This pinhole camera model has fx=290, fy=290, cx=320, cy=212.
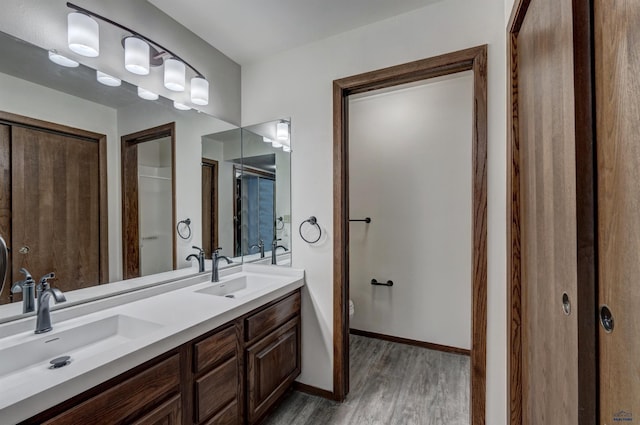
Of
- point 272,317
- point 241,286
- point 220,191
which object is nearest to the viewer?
point 272,317

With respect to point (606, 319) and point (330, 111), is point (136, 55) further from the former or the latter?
point (606, 319)

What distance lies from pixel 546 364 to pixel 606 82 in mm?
851

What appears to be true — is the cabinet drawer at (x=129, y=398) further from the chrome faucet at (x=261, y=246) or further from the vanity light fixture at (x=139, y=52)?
the vanity light fixture at (x=139, y=52)

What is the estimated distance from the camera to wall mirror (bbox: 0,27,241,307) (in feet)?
4.04

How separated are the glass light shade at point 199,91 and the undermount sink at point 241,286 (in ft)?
4.15

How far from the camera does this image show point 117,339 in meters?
1.33

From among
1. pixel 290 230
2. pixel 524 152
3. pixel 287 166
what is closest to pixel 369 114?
pixel 287 166

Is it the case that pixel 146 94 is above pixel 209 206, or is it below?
above

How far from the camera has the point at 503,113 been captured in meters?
1.49

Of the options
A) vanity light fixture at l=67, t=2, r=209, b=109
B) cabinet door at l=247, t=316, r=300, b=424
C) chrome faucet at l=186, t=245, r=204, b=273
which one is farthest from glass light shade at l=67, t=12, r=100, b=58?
cabinet door at l=247, t=316, r=300, b=424

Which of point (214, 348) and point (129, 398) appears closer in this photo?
point (129, 398)

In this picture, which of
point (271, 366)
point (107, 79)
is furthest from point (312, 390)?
point (107, 79)

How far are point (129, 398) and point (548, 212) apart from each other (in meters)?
1.53

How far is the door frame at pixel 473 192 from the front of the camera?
→ 154 centimetres
